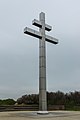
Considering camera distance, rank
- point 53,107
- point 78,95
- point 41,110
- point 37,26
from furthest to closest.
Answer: point 78,95
point 53,107
point 37,26
point 41,110

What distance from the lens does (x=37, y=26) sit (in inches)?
869

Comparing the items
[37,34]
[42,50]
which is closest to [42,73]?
[42,50]

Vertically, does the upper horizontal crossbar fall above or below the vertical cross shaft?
above

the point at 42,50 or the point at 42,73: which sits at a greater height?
the point at 42,50

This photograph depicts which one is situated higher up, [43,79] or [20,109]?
[43,79]

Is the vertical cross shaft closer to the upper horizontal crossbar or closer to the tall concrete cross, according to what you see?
the tall concrete cross

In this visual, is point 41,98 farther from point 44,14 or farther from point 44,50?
point 44,14

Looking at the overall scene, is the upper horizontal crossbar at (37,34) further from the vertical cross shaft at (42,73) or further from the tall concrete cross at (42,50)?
the vertical cross shaft at (42,73)

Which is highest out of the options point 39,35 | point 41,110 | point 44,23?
point 44,23

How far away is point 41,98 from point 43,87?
94cm

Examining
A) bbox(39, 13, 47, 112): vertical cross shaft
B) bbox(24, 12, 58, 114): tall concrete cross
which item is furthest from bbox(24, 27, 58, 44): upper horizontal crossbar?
bbox(39, 13, 47, 112): vertical cross shaft

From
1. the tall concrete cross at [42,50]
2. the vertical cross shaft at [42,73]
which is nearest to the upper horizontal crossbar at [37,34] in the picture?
the tall concrete cross at [42,50]

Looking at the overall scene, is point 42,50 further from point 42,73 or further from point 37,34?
point 42,73

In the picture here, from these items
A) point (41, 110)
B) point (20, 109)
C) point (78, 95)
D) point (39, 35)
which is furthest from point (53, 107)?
point (78, 95)
